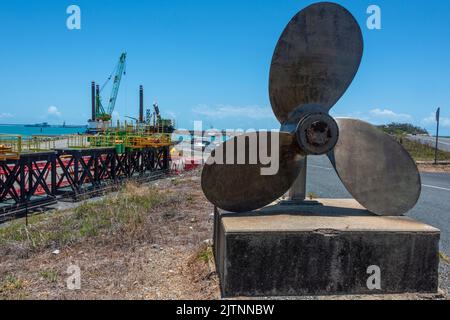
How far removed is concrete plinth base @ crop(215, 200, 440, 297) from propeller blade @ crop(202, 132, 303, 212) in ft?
1.93

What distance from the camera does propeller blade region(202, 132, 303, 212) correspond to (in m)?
5.74

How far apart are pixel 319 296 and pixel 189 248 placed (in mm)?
2894

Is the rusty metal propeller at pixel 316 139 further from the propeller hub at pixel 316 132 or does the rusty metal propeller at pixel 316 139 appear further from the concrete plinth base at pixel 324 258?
the concrete plinth base at pixel 324 258

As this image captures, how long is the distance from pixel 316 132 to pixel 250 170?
3.51 ft

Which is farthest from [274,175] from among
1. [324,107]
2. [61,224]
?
[61,224]

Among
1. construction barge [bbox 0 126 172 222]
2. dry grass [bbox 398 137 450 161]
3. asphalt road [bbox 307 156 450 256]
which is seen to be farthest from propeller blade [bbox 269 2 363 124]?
dry grass [bbox 398 137 450 161]

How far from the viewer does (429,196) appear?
1443cm

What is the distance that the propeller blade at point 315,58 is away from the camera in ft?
20.8

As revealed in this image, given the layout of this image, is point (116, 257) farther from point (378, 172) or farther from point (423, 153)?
point (423, 153)

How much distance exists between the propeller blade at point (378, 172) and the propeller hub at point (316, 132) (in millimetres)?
516

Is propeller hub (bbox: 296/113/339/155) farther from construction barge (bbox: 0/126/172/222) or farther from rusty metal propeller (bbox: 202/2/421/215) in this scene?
construction barge (bbox: 0/126/172/222)

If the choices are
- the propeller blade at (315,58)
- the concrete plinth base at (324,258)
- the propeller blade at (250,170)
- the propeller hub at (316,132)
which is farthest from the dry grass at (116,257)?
the propeller blade at (315,58)

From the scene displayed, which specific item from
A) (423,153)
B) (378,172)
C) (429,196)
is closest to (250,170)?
(378,172)
